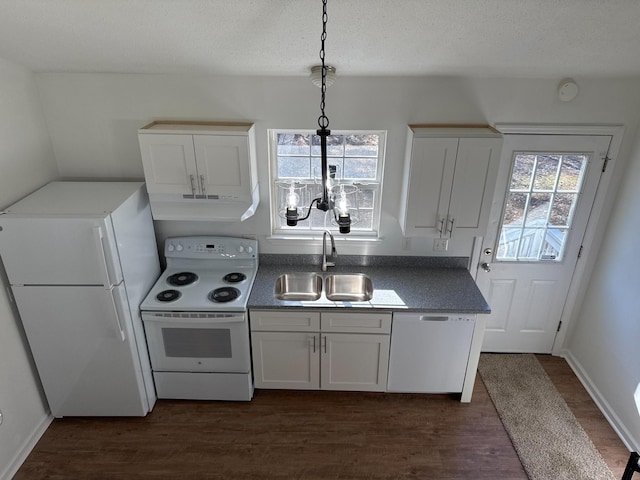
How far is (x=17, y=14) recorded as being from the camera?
203 cm

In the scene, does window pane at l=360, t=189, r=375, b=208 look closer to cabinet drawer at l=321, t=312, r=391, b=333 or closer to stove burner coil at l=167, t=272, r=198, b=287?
cabinet drawer at l=321, t=312, r=391, b=333

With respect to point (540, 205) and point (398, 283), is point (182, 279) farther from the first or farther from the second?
point (540, 205)

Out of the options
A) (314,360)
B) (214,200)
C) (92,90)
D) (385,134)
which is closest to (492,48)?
(385,134)

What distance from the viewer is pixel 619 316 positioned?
120 inches

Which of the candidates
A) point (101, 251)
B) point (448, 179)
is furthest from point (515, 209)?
point (101, 251)

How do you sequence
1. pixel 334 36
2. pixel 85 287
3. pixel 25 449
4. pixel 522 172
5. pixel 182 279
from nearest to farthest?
pixel 334 36, pixel 85 287, pixel 25 449, pixel 522 172, pixel 182 279

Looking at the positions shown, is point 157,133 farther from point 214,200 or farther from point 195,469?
point 195,469

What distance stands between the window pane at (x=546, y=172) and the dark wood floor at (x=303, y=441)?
5.25 feet

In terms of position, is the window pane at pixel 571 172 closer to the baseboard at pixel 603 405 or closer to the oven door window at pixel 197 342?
the baseboard at pixel 603 405

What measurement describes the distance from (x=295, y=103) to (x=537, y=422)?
9.19ft

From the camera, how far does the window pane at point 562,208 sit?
10.4ft

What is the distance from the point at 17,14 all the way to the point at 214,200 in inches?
54.4

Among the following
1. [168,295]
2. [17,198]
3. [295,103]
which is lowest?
[168,295]

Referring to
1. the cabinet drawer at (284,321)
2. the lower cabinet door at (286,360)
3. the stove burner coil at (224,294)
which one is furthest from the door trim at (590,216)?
the stove burner coil at (224,294)
